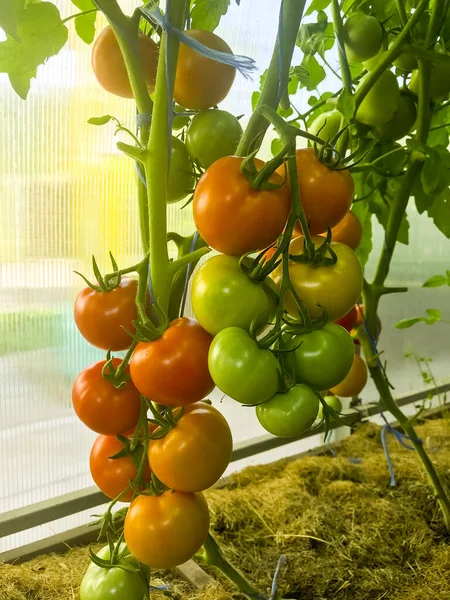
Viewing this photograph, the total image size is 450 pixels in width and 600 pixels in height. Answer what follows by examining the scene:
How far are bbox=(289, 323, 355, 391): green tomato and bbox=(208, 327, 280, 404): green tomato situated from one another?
2cm

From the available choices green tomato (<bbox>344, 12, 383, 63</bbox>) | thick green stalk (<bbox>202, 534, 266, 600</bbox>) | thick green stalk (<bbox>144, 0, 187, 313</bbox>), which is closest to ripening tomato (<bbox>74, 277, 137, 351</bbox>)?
thick green stalk (<bbox>144, 0, 187, 313</bbox>)

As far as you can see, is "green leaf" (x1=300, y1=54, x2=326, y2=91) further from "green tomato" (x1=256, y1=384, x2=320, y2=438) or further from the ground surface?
A: the ground surface

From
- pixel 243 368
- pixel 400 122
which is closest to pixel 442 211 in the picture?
pixel 400 122

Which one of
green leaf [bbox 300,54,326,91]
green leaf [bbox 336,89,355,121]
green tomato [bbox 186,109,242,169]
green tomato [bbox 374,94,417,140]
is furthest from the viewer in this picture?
green leaf [bbox 300,54,326,91]

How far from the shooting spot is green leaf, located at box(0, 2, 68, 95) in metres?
0.45

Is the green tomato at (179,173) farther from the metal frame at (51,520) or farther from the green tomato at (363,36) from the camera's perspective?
the metal frame at (51,520)

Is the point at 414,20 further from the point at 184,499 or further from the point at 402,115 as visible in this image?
the point at 184,499

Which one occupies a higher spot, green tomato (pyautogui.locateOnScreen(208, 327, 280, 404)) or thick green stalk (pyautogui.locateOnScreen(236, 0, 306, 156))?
thick green stalk (pyautogui.locateOnScreen(236, 0, 306, 156))

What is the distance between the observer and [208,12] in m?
0.51

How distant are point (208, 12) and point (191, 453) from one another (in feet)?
1.33

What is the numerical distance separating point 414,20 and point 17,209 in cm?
61

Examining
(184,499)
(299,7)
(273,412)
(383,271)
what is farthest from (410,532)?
(299,7)

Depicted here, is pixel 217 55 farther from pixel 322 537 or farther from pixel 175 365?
pixel 322 537

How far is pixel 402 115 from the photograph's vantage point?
0.67 metres
